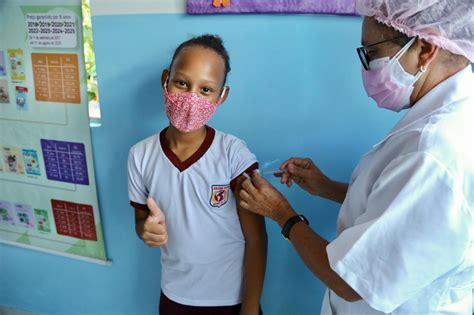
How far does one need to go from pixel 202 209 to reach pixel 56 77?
0.87m

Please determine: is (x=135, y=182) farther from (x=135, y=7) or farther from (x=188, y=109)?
(x=135, y=7)

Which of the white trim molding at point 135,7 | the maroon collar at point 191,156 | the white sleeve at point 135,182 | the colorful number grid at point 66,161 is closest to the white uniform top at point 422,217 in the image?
the maroon collar at point 191,156

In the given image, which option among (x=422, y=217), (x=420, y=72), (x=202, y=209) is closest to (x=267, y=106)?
(x=202, y=209)

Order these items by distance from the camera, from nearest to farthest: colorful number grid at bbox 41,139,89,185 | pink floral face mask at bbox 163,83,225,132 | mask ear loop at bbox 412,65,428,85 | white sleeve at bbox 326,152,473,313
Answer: white sleeve at bbox 326,152,473,313 < mask ear loop at bbox 412,65,428,85 < pink floral face mask at bbox 163,83,225,132 < colorful number grid at bbox 41,139,89,185

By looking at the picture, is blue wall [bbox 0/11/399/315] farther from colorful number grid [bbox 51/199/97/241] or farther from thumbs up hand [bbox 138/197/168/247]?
thumbs up hand [bbox 138/197/168/247]

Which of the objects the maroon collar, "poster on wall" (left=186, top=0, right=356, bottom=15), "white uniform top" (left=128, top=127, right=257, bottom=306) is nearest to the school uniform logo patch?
"white uniform top" (left=128, top=127, right=257, bottom=306)

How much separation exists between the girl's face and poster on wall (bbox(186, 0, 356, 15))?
225 millimetres

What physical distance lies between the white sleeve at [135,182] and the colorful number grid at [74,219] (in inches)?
21.9

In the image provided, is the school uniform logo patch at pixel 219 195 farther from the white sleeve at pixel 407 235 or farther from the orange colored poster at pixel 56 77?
the orange colored poster at pixel 56 77

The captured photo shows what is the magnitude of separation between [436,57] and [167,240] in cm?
89

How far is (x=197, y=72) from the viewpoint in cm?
98

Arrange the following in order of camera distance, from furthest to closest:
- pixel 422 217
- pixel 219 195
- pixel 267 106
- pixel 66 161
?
pixel 66 161, pixel 267 106, pixel 219 195, pixel 422 217

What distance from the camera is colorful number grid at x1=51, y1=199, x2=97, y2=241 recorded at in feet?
5.22

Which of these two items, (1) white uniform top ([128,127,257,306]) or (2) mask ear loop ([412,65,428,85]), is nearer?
(2) mask ear loop ([412,65,428,85])
